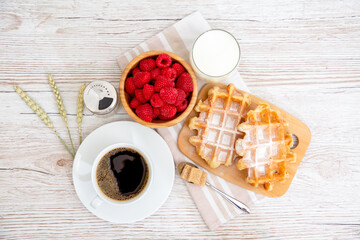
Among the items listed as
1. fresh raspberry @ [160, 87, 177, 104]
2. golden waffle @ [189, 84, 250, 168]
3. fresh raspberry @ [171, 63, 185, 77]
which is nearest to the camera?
fresh raspberry @ [160, 87, 177, 104]

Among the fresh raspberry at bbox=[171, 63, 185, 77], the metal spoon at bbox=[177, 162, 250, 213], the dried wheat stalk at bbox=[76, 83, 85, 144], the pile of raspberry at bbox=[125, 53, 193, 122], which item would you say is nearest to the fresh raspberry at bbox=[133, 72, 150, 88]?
the pile of raspberry at bbox=[125, 53, 193, 122]

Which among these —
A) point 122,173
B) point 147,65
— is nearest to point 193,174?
point 122,173

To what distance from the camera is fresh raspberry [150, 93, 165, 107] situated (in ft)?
3.95

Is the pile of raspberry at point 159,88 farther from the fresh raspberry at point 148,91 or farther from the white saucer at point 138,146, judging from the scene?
the white saucer at point 138,146

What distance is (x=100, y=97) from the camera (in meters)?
1.38

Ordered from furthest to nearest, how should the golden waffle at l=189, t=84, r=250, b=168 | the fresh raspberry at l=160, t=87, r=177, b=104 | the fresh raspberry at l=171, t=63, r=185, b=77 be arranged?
the golden waffle at l=189, t=84, r=250, b=168 < the fresh raspberry at l=171, t=63, r=185, b=77 < the fresh raspberry at l=160, t=87, r=177, b=104

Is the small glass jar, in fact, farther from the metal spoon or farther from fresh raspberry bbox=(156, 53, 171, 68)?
the metal spoon

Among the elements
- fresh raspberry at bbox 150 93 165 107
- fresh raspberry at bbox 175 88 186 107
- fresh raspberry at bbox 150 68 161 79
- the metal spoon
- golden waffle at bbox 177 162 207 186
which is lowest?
the metal spoon

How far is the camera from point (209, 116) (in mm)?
1399

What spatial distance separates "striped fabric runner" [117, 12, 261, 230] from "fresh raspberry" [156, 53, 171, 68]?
0.79 feet

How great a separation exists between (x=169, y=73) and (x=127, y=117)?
388mm

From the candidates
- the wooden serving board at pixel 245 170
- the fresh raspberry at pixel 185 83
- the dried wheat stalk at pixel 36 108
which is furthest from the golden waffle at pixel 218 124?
the dried wheat stalk at pixel 36 108

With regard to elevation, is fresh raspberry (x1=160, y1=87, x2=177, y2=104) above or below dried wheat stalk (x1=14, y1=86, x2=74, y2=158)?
above

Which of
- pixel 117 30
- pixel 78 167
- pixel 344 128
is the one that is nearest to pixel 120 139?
pixel 78 167
